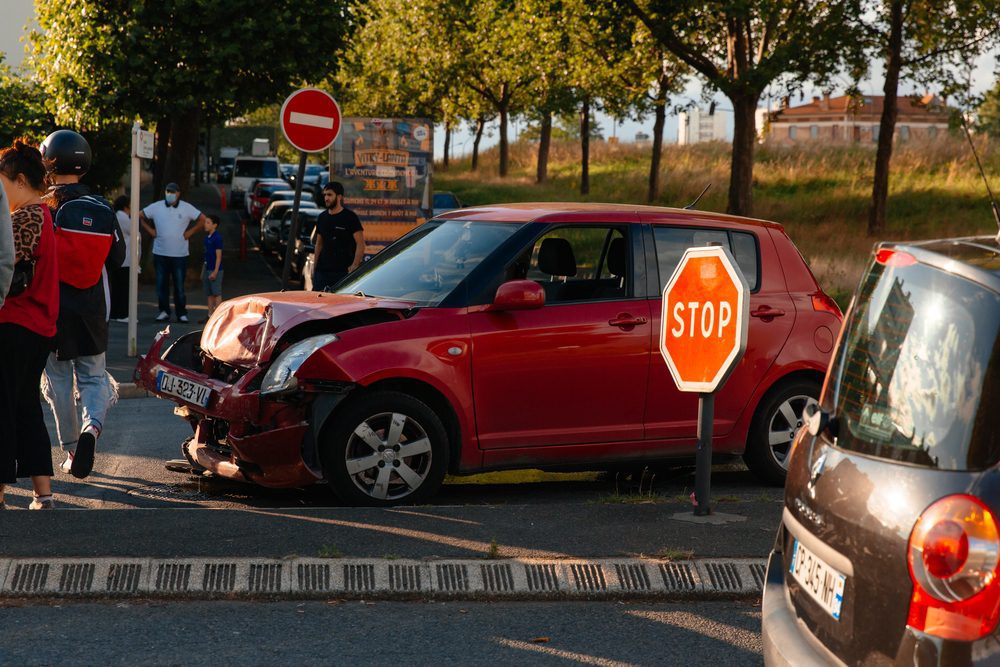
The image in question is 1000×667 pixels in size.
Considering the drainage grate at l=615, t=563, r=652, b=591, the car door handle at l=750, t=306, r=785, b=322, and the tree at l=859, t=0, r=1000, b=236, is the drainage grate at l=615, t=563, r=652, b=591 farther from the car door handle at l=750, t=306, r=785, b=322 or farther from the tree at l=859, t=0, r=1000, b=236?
the tree at l=859, t=0, r=1000, b=236

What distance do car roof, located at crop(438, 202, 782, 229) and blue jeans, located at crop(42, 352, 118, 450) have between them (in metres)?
2.29

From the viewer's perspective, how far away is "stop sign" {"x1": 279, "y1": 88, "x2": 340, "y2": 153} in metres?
13.8

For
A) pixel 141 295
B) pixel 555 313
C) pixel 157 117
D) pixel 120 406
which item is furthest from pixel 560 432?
pixel 157 117

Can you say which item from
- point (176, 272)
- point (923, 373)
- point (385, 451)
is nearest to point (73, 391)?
point (385, 451)

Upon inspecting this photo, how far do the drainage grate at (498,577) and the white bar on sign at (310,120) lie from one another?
872cm

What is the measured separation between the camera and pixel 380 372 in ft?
23.7

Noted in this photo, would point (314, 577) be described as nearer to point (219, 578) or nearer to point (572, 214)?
point (219, 578)

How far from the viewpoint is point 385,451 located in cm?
732

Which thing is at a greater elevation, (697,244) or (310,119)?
(310,119)

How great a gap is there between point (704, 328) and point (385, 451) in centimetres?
186

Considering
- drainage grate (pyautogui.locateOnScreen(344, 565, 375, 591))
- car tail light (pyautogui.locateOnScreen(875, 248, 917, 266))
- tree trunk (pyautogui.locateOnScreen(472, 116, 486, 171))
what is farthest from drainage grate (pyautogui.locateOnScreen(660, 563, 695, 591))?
tree trunk (pyautogui.locateOnScreen(472, 116, 486, 171))

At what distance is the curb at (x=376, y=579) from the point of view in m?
5.62

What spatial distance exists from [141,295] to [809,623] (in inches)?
872

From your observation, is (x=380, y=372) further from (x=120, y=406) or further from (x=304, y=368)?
(x=120, y=406)
